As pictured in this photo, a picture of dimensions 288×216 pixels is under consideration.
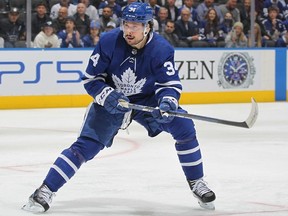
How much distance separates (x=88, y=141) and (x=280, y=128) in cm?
523

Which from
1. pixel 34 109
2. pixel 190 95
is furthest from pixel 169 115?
pixel 190 95

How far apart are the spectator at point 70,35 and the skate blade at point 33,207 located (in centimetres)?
750

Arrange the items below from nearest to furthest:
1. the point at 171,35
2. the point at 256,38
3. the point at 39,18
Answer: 1. the point at 39,18
2. the point at 171,35
3. the point at 256,38

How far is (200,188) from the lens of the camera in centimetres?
504

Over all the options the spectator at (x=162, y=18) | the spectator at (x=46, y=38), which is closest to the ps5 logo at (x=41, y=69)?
the spectator at (x=46, y=38)

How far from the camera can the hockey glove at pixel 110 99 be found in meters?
4.82

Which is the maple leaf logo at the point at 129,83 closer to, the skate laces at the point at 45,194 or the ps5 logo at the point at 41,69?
the skate laces at the point at 45,194

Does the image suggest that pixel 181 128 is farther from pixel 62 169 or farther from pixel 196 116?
pixel 62 169

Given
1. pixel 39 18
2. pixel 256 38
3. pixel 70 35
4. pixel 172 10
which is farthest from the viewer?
pixel 256 38

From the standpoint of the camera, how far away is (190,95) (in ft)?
42.7

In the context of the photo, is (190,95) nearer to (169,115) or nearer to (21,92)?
(21,92)

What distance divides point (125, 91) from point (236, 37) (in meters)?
8.52

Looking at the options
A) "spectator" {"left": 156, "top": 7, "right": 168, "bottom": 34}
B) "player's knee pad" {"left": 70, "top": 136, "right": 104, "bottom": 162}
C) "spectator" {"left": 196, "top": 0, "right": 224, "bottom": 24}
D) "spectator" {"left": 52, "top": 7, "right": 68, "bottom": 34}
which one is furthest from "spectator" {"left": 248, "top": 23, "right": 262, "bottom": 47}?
"player's knee pad" {"left": 70, "top": 136, "right": 104, "bottom": 162}

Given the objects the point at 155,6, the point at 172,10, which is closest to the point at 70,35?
the point at 155,6
